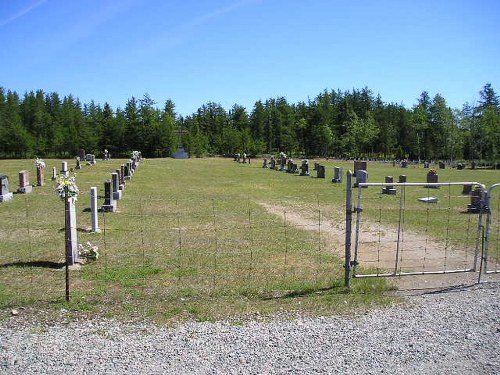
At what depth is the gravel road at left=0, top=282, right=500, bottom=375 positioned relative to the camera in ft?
16.8

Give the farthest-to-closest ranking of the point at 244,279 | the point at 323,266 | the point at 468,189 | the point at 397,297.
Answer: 1. the point at 468,189
2. the point at 323,266
3. the point at 244,279
4. the point at 397,297

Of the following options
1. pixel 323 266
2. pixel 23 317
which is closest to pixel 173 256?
pixel 323 266

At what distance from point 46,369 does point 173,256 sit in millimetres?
5633

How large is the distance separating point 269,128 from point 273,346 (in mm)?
86543

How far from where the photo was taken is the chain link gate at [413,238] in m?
8.59

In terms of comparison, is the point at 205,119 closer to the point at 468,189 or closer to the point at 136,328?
the point at 468,189

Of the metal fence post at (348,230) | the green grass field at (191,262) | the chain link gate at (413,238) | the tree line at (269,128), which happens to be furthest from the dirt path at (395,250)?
the tree line at (269,128)

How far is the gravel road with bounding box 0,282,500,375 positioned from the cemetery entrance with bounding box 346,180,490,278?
6.56ft

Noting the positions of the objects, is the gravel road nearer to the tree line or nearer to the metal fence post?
the metal fence post

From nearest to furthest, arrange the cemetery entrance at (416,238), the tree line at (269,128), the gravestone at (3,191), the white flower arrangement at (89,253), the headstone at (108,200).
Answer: the cemetery entrance at (416,238) → the white flower arrangement at (89,253) → the headstone at (108,200) → the gravestone at (3,191) → the tree line at (269,128)

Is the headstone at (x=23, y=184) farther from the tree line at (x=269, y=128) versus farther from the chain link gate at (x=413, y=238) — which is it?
the tree line at (x=269, y=128)

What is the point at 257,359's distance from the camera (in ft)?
17.5

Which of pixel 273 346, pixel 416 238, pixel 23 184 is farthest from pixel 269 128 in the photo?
pixel 273 346

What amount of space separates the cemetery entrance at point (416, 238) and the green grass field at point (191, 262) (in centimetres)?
20
